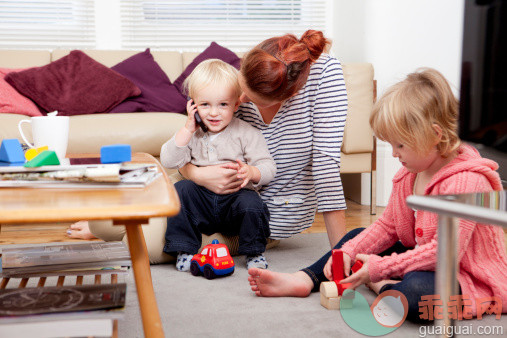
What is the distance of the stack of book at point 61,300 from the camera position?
2.38 feet

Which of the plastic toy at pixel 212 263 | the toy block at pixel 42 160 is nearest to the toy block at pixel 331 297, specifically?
the plastic toy at pixel 212 263

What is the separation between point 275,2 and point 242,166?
7.31 ft

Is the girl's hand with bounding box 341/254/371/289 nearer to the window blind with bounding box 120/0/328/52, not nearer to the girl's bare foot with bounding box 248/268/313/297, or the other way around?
the girl's bare foot with bounding box 248/268/313/297

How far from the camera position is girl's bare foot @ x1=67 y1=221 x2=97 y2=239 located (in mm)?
2020

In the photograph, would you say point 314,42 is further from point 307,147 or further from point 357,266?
point 357,266

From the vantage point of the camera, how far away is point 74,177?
795 millimetres

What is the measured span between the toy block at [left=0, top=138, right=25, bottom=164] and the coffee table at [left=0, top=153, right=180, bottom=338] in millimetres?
267

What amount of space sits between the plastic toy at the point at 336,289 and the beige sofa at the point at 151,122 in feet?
4.08

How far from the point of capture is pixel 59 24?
130 inches

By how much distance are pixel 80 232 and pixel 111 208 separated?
147 cm

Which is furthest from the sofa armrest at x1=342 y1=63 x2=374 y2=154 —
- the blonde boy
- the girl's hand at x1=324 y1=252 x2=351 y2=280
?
the girl's hand at x1=324 y1=252 x2=351 y2=280

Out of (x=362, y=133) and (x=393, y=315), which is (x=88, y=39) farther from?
(x=393, y=315)

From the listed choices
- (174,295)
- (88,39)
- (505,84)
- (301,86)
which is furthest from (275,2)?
(505,84)

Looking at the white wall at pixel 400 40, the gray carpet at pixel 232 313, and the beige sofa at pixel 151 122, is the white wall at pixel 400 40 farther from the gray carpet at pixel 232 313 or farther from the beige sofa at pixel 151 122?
the gray carpet at pixel 232 313
